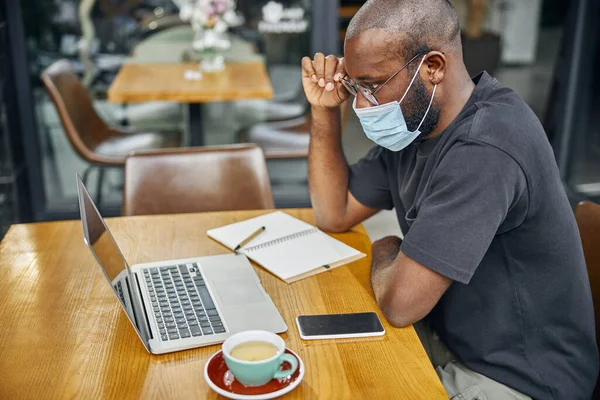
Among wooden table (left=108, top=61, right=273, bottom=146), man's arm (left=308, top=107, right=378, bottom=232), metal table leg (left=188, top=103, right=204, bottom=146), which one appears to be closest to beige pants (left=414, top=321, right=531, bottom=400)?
man's arm (left=308, top=107, right=378, bottom=232)

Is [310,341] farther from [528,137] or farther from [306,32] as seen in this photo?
[306,32]

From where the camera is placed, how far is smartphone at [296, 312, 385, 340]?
1305 mm

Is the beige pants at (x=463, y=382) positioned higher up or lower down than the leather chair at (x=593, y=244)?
lower down

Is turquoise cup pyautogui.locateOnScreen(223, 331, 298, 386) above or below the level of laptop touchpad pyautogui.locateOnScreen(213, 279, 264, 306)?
above

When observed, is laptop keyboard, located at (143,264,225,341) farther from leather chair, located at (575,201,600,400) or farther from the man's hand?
leather chair, located at (575,201,600,400)

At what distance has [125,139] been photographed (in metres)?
3.54

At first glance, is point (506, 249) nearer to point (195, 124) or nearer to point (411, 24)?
point (411, 24)

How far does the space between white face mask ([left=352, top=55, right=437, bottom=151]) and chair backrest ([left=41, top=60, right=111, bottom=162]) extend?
2.00 meters

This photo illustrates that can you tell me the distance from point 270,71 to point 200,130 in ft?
1.77

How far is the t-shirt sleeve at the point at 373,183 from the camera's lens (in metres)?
1.85

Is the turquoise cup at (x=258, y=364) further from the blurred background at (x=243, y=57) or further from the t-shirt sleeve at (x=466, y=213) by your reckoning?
the blurred background at (x=243, y=57)

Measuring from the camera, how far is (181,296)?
1443mm

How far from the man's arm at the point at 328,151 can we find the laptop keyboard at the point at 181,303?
16.5 inches

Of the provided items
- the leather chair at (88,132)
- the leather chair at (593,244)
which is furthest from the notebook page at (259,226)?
the leather chair at (88,132)
